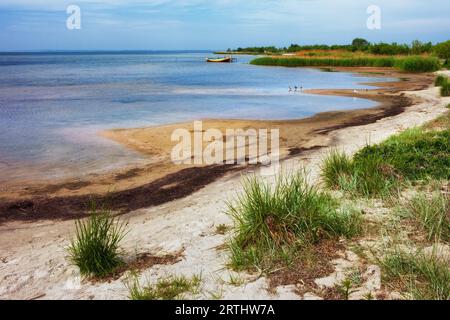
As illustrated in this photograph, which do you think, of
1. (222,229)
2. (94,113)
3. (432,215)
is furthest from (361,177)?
(94,113)

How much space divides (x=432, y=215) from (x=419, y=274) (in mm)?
1349

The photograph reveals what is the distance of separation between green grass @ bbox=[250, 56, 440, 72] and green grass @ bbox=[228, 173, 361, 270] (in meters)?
43.3

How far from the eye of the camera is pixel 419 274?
4.05 metres

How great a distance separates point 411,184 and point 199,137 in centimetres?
877

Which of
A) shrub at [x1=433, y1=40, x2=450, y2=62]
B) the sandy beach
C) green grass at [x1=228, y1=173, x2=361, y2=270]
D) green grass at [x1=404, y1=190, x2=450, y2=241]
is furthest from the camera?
shrub at [x1=433, y1=40, x2=450, y2=62]


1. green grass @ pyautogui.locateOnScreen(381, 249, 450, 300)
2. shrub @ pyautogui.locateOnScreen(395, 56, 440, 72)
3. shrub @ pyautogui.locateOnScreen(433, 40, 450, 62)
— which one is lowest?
green grass @ pyautogui.locateOnScreen(381, 249, 450, 300)

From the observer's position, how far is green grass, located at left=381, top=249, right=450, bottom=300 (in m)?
3.75

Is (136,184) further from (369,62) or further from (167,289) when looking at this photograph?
(369,62)

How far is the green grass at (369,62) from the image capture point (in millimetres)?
43084

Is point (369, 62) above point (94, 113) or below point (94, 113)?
above

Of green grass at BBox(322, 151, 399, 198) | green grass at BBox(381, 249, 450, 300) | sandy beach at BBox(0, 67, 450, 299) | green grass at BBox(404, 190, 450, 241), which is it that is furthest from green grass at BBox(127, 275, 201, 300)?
green grass at BBox(322, 151, 399, 198)

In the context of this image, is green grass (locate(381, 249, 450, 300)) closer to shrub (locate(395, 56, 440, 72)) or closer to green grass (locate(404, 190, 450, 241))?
green grass (locate(404, 190, 450, 241))

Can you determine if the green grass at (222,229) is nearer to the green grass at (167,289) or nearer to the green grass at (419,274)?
the green grass at (167,289)

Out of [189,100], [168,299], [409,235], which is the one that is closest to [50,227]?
[168,299]
